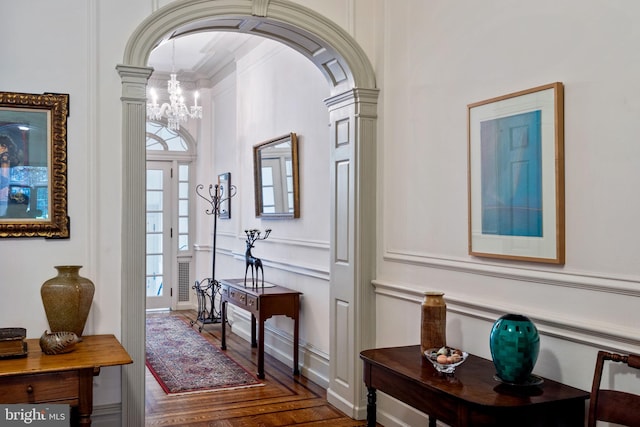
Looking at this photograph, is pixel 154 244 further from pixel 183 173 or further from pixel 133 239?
pixel 133 239

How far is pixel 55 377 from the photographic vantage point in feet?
9.36

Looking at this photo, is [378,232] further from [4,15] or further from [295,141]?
[4,15]

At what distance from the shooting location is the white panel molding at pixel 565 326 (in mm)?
2387

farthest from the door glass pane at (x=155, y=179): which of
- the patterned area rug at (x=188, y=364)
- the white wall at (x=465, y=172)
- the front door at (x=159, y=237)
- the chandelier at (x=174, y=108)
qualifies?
the white wall at (x=465, y=172)

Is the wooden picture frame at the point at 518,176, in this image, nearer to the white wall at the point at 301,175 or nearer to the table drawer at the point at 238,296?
the white wall at the point at 301,175

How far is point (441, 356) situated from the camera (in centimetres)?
274

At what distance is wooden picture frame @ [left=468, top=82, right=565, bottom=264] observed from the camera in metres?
2.71

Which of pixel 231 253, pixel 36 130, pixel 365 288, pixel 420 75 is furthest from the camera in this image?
pixel 231 253

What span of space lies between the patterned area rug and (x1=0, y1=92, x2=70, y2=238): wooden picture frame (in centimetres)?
202

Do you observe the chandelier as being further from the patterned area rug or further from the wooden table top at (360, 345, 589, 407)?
the wooden table top at (360, 345, 589, 407)

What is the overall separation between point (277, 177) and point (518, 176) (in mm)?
3442

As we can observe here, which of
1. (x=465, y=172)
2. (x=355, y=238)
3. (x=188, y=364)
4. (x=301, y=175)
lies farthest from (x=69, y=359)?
(x=301, y=175)

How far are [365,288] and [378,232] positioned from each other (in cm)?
40

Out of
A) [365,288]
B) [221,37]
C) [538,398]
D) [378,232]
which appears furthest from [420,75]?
[221,37]
